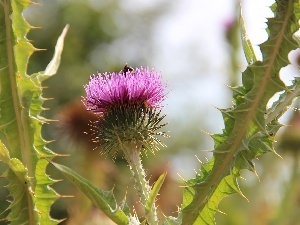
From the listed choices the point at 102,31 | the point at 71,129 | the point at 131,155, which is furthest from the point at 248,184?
the point at 102,31

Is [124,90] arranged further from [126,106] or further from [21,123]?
[21,123]

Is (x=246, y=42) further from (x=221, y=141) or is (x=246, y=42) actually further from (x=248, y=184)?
(x=248, y=184)

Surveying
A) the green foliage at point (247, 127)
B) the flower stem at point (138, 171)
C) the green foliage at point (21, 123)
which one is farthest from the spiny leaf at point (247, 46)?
the green foliage at point (21, 123)

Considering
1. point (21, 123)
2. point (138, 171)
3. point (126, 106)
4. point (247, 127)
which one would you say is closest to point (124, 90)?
point (126, 106)

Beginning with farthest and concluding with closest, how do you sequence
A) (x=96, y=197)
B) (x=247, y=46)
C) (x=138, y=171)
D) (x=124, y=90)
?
(x=124, y=90) → (x=138, y=171) → (x=247, y=46) → (x=96, y=197)

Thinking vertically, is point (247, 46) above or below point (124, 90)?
above

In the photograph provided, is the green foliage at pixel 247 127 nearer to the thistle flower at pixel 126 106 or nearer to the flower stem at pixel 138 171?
the flower stem at pixel 138 171

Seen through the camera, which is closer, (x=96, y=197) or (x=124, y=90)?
(x=96, y=197)
